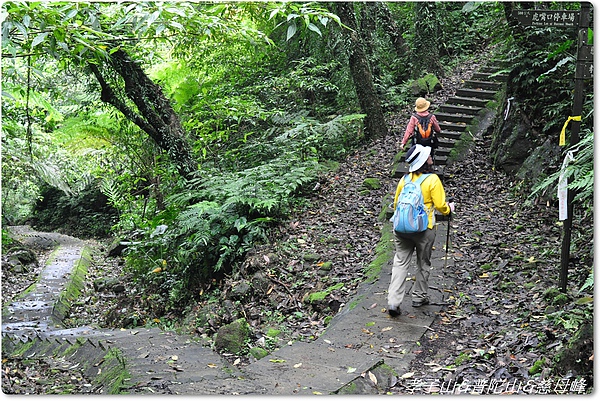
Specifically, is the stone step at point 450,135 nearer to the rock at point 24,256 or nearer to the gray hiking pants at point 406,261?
the gray hiking pants at point 406,261

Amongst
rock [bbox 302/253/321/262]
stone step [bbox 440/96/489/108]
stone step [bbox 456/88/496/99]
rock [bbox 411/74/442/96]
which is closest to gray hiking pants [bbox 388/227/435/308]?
rock [bbox 302/253/321/262]

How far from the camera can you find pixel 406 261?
571cm

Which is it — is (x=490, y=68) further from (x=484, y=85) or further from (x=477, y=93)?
(x=477, y=93)

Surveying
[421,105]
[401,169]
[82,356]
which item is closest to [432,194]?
[421,105]

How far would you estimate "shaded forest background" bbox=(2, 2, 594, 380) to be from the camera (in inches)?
227

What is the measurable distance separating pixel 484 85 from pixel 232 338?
10.3m

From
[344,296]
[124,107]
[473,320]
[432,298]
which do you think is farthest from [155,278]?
[473,320]

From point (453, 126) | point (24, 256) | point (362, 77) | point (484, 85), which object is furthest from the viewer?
point (24, 256)

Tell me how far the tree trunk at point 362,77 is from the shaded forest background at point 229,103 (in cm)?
4

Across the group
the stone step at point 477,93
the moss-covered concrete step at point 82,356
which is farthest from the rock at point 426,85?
the moss-covered concrete step at point 82,356

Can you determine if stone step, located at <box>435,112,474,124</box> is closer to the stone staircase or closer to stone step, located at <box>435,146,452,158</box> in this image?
the stone staircase

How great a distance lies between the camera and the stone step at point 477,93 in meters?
12.9

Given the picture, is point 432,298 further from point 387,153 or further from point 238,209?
point 387,153

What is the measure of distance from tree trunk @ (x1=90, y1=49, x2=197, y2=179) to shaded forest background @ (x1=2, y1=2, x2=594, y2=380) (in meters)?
0.03
